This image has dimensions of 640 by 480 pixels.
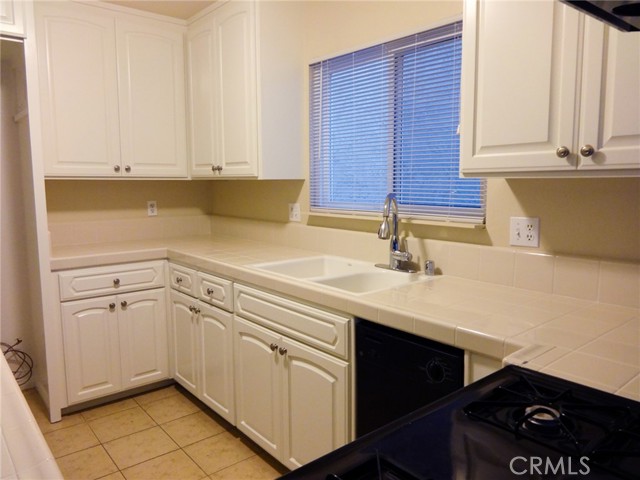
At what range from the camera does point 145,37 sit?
3.03m

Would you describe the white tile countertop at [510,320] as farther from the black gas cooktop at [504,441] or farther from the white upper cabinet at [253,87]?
the white upper cabinet at [253,87]

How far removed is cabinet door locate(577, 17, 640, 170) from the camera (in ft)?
3.99

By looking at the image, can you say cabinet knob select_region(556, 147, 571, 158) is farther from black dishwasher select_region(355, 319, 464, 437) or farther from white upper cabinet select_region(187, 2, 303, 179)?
white upper cabinet select_region(187, 2, 303, 179)

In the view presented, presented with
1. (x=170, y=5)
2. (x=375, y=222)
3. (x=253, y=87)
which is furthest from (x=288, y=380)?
(x=170, y=5)

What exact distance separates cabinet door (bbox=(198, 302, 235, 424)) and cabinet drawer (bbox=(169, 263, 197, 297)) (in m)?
0.15

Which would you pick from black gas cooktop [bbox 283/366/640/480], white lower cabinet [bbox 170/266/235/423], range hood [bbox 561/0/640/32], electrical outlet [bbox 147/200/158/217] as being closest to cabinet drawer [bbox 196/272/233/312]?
white lower cabinet [bbox 170/266/235/423]

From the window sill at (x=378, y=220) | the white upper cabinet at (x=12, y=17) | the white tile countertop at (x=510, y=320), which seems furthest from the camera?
the white upper cabinet at (x=12, y=17)

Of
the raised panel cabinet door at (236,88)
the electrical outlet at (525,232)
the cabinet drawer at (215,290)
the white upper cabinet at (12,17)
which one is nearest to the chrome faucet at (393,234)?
the electrical outlet at (525,232)

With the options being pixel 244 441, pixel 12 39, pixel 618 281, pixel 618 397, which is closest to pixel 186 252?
pixel 244 441

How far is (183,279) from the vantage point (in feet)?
9.11

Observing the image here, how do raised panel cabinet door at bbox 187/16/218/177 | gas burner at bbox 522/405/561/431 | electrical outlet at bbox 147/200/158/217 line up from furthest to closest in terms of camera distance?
electrical outlet at bbox 147/200/158/217 < raised panel cabinet door at bbox 187/16/218/177 < gas burner at bbox 522/405/561/431

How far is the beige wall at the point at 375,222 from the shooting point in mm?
1598

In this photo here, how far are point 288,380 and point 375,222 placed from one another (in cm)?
90

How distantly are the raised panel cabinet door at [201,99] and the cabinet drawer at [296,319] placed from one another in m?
1.12
